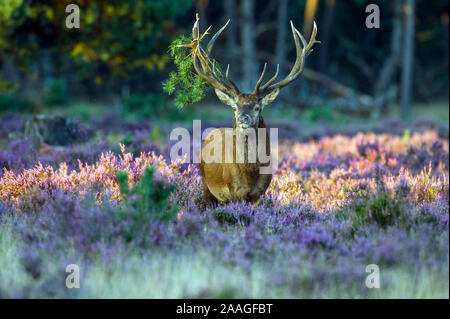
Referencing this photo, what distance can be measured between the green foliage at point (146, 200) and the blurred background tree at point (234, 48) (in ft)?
22.7

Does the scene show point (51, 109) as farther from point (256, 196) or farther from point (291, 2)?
point (291, 2)

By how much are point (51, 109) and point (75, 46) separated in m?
6.45

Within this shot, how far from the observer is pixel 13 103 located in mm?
18312

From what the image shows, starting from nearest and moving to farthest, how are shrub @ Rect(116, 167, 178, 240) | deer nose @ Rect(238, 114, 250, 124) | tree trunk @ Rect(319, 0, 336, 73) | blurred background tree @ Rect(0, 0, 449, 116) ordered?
shrub @ Rect(116, 167, 178, 240) < deer nose @ Rect(238, 114, 250, 124) < blurred background tree @ Rect(0, 0, 449, 116) < tree trunk @ Rect(319, 0, 336, 73)

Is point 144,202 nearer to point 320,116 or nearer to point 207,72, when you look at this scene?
point 207,72

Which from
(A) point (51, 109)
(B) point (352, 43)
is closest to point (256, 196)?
(A) point (51, 109)

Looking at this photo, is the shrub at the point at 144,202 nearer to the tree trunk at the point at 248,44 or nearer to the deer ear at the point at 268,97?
the deer ear at the point at 268,97

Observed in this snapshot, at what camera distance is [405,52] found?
23.0 m

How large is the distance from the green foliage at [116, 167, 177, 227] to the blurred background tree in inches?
272

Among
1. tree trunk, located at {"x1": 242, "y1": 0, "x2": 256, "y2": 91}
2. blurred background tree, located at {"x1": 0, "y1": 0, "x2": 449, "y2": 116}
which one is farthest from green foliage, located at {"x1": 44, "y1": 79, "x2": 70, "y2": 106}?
tree trunk, located at {"x1": 242, "y1": 0, "x2": 256, "y2": 91}

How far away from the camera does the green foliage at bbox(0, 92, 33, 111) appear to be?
59.2ft

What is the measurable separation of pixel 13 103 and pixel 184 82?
45.4ft

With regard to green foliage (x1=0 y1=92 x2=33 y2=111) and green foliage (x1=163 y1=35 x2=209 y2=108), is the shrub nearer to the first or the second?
green foliage (x1=163 y1=35 x2=209 y2=108)

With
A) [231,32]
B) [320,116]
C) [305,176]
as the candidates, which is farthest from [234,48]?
[305,176]
